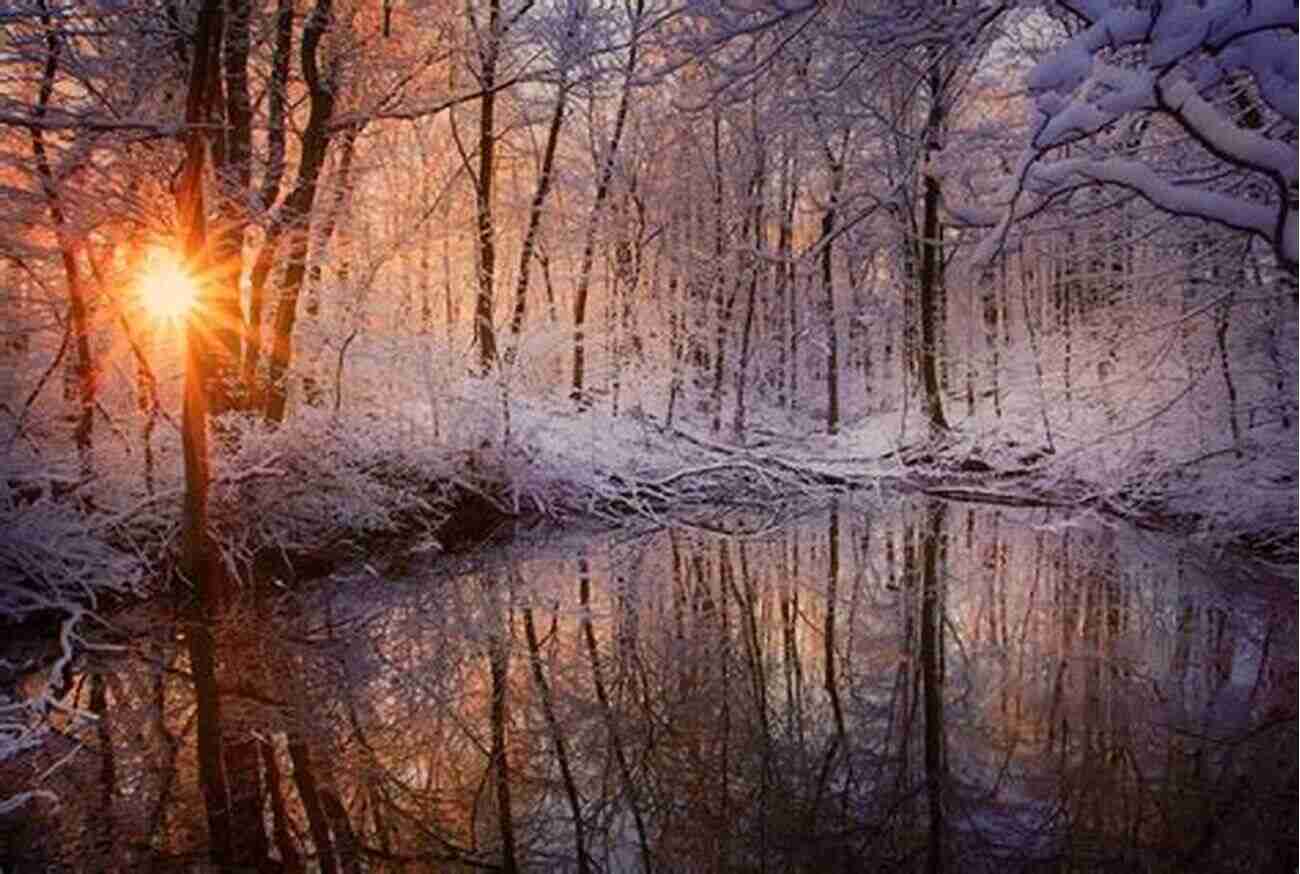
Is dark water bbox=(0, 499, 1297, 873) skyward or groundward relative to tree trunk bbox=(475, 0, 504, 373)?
groundward

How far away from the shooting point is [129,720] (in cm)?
565

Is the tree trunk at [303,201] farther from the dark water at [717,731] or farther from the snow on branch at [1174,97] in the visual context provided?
the snow on branch at [1174,97]

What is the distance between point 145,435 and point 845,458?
510 inches

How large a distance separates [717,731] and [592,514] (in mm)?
9030

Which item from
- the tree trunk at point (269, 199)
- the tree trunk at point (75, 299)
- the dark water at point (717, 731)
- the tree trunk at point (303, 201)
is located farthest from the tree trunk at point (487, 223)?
the dark water at point (717, 731)

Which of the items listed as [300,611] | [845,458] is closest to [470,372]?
[300,611]

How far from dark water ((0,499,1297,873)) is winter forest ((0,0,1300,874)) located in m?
0.03

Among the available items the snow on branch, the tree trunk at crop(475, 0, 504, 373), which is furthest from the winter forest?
the tree trunk at crop(475, 0, 504, 373)

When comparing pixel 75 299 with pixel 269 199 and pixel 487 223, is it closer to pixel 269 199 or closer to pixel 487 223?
pixel 269 199

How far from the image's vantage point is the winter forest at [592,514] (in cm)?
422

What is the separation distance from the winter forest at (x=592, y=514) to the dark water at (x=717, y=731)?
1.4 inches

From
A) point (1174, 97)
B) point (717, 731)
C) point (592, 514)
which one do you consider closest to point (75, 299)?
point (592, 514)

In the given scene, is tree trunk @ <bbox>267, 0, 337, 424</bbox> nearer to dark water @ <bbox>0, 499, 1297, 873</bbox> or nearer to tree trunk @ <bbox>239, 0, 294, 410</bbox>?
tree trunk @ <bbox>239, 0, 294, 410</bbox>

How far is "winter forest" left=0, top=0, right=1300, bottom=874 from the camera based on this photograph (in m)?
4.22
